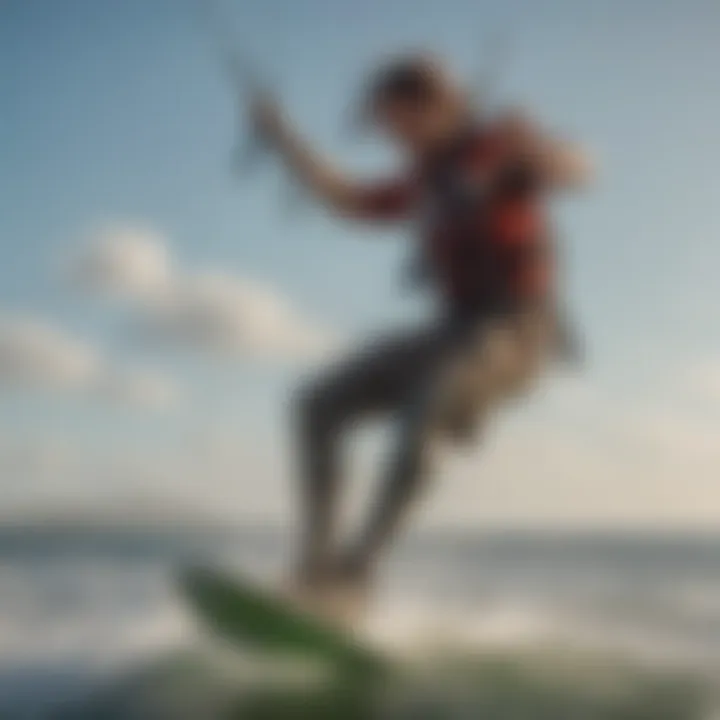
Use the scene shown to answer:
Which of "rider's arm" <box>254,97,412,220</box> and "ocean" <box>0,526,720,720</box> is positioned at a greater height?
"rider's arm" <box>254,97,412,220</box>

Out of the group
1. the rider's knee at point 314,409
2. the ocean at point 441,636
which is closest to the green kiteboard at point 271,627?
the ocean at point 441,636

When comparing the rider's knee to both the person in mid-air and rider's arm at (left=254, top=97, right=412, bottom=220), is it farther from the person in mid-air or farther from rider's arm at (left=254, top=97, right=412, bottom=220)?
rider's arm at (left=254, top=97, right=412, bottom=220)

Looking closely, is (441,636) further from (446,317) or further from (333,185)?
(333,185)

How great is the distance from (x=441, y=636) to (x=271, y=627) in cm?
13

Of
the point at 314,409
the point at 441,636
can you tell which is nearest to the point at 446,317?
the point at 314,409

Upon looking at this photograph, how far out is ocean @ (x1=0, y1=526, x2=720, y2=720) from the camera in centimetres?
105

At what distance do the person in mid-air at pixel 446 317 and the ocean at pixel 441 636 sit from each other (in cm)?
4

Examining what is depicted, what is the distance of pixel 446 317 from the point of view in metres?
1.11

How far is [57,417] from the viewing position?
1157 millimetres

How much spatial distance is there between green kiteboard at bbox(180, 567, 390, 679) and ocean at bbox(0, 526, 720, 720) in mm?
13

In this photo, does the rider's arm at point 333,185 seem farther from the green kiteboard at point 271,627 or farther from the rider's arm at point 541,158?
the green kiteboard at point 271,627

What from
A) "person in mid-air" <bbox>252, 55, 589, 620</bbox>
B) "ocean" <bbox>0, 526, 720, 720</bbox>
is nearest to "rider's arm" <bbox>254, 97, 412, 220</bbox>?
"person in mid-air" <bbox>252, 55, 589, 620</bbox>

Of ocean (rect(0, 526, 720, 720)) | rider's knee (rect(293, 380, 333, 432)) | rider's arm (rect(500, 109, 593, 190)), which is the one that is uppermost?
rider's arm (rect(500, 109, 593, 190))

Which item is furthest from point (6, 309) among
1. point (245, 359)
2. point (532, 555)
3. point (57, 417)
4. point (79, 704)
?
point (532, 555)
